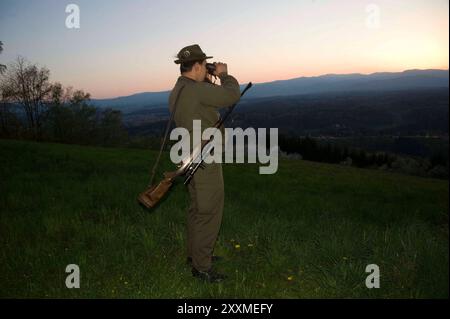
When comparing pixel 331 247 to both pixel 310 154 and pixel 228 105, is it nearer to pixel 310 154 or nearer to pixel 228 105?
pixel 228 105

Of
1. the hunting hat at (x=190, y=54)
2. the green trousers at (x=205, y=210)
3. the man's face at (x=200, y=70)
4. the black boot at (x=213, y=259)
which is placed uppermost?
the hunting hat at (x=190, y=54)

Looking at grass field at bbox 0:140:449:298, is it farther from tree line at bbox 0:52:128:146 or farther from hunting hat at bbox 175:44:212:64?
tree line at bbox 0:52:128:146

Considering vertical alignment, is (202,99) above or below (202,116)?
above

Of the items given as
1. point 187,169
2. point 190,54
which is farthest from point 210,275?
point 190,54

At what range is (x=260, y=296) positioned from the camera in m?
4.32

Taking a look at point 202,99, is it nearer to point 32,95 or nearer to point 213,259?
point 213,259

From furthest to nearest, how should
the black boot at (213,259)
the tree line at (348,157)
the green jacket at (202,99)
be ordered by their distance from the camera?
the tree line at (348,157) < the black boot at (213,259) < the green jacket at (202,99)

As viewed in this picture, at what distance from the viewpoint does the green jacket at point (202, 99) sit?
14.0ft

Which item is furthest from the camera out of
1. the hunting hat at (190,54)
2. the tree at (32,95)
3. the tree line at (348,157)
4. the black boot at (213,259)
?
the tree line at (348,157)

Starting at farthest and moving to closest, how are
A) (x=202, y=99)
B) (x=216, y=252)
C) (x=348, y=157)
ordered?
(x=348, y=157) < (x=216, y=252) < (x=202, y=99)

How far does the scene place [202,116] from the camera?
4.44m

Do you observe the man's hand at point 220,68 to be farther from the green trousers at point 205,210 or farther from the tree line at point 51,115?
the tree line at point 51,115

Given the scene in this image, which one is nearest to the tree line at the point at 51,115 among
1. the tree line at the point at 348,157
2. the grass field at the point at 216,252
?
the grass field at the point at 216,252

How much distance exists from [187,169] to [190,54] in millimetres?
1389
